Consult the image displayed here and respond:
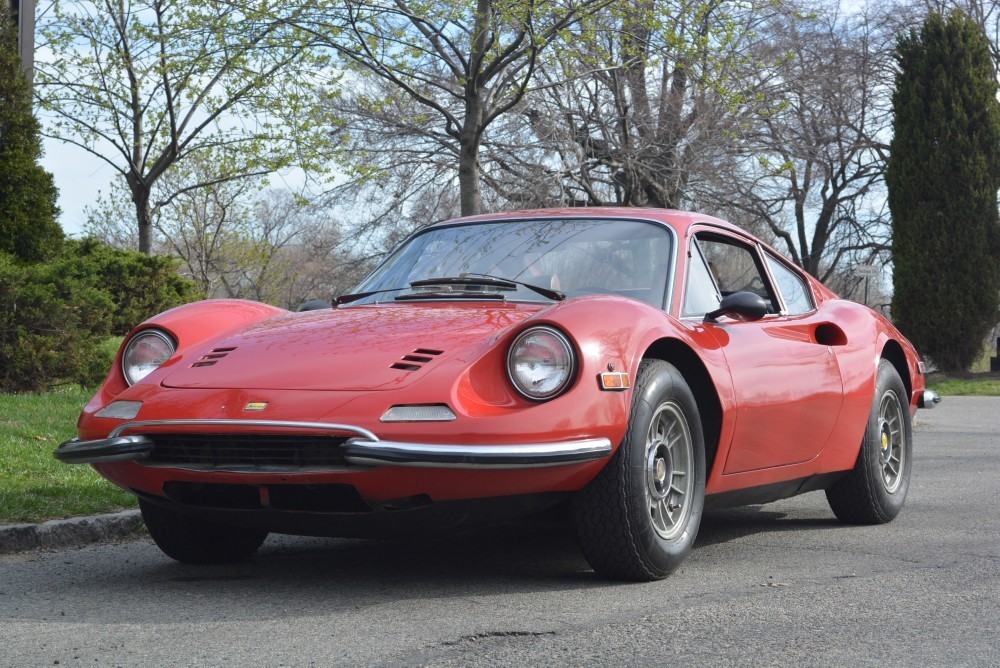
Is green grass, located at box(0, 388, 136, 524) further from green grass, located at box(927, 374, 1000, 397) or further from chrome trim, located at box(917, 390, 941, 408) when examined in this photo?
green grass, located at box(927, 374, 1000, 397)

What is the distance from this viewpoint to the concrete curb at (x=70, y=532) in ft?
16.8

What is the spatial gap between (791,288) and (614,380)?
2.25 m

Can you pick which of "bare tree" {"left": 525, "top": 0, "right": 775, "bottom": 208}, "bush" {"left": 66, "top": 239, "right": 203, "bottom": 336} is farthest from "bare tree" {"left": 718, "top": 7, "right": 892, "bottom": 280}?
"bush" {"left": 66, "top": 239, "right": 203, "bottom": 336}

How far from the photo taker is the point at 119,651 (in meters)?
3.27

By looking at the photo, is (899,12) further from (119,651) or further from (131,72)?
(119,651)

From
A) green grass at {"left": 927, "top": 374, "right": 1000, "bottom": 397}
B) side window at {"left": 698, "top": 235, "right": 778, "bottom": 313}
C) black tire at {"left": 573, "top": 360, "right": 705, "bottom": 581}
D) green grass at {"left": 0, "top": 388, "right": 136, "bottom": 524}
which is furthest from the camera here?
green grass at {"left": 927, "top": 374, "right": 1000, "bottom": 397}

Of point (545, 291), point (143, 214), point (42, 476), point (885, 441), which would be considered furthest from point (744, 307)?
point (143, 214)

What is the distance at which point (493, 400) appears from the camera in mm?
3887

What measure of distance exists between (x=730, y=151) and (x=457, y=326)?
756 inches

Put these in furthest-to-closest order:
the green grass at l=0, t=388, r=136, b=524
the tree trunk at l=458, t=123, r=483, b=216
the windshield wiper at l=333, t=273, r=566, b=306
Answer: the tree trunk at l=458, t=123, r=483, b=216 < the green grass at l=0, t=388, r=136, b=524 < the windshield wiper at l=333, t=273, r=566, b=306

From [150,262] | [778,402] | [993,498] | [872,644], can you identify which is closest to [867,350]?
[778,402]

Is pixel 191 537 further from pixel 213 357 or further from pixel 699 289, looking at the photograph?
pixel 699 289

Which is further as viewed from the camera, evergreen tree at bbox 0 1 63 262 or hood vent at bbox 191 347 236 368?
evergreen tree at bbox 0 1 63 262

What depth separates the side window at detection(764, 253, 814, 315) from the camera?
5.82m
